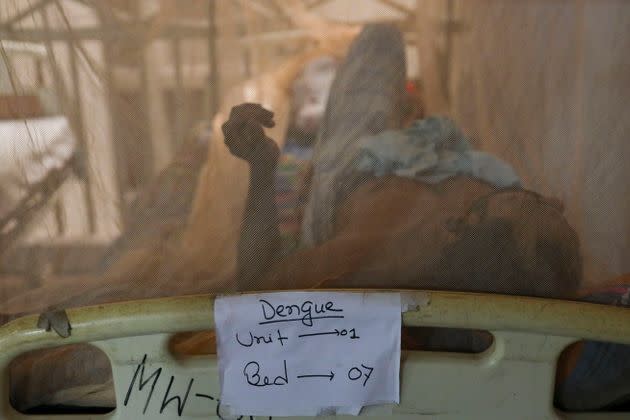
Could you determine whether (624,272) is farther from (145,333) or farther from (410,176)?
(145,333)

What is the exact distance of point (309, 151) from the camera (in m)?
0.62

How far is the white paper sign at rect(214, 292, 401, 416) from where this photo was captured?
2.05ft

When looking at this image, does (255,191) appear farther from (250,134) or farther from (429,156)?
(429,156)

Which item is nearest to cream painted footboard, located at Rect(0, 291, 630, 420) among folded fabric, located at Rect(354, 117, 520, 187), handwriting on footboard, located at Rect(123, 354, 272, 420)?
handwriting on footboard, located at Rect(123, 354, 272, 420)

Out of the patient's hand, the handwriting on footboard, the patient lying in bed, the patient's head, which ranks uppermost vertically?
the patient's head

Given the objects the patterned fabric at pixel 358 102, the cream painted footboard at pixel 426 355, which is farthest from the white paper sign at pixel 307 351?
the patterned fabric at pixel 358 102

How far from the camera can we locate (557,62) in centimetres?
60

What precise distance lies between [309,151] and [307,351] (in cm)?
24

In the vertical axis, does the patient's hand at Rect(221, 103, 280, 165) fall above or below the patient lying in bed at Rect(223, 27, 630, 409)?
above

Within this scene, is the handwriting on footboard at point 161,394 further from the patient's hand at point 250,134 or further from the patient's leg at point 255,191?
the patient's hand at point 250,134

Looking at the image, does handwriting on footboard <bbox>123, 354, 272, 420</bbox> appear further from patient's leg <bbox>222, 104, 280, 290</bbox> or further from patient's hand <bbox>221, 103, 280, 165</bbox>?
patient's hand <bbox>221, 103, 280, 165</bbox>

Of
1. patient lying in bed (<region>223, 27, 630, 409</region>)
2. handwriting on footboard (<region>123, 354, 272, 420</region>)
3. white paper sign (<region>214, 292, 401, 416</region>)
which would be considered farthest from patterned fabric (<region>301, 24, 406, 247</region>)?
handwriting on footboard (<region>123, 354, 272, 420</region>)

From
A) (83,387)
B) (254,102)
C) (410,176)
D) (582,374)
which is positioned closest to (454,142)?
(410,176)

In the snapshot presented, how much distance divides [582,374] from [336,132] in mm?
431
